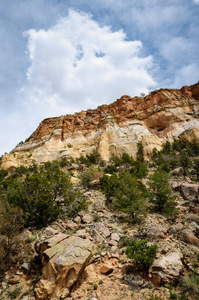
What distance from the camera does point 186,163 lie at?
80.7ft

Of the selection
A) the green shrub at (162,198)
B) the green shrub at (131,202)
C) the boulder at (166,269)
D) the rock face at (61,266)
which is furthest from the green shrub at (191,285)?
the green shrub at (162,198)

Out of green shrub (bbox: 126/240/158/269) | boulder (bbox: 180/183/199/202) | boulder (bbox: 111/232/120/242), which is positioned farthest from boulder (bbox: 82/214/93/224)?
boulder (bbox: 180/183/199/202)

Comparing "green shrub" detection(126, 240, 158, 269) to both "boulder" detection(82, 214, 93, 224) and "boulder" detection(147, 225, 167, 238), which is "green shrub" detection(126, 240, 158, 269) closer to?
"boulder" detection(147, 225, 167, 238)

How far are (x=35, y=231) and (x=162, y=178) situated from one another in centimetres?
1201

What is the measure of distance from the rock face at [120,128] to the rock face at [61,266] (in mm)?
34088

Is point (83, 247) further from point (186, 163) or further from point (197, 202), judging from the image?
point (186, 163)

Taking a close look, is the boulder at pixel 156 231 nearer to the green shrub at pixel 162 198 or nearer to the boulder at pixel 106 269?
the boulder at pixel 106 269

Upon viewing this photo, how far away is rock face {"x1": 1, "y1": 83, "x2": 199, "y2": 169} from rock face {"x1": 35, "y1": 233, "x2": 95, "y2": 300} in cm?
A: 3409

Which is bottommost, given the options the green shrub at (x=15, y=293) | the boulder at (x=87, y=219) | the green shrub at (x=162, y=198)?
the green shrub at (x=15, y=293)

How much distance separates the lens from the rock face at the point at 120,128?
43031 mm

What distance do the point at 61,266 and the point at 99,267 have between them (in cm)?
188

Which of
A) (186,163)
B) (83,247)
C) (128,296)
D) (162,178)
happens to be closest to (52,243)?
(83,247)

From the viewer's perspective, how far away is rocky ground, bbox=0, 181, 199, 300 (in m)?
5.80

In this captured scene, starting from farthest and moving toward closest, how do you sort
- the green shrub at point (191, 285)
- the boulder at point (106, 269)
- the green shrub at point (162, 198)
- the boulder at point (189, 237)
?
1. the green shrub at point (162, 198)
2. the boulder at point (189, 237)
3. the boulder at point (106, 269)
4. the green shrub at point (191, 285)
